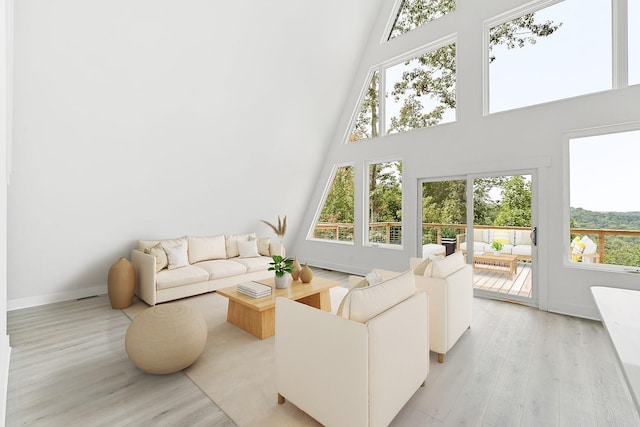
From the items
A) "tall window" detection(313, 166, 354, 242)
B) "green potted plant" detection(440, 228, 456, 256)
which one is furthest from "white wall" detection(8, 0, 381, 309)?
"green potted plant" detection(440, 228, 456, 256)

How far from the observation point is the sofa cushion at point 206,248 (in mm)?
4906

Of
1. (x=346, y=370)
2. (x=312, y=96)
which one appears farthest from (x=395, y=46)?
(x=346, y=370)

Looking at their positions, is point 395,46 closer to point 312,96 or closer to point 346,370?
point 312,96

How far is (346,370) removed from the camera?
4.98ft

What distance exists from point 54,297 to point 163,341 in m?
3.14

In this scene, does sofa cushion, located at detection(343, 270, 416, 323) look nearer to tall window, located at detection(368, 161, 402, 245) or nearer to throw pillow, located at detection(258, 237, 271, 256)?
tall window, located at detection(368, 161, 402, 245)

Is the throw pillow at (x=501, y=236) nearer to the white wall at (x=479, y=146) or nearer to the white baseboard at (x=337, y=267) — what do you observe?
the white wall at (x=479, y=146)

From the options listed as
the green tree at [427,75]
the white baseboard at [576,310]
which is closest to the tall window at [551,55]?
the green tree at [427,75]

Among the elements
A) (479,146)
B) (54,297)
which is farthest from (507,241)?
(54,297)

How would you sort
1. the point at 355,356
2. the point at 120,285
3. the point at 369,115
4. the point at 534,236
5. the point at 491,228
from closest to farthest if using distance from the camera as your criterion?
the point at 355,356, the point at 120,285, the point at 534,236, the point at 491,228, the point at 369,115

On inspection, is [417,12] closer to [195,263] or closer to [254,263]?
[254,263]

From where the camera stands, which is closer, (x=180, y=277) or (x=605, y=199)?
(x=605, y=199)

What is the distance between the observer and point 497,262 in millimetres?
4273

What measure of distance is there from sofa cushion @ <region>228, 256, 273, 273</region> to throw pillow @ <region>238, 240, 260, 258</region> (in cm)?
10
